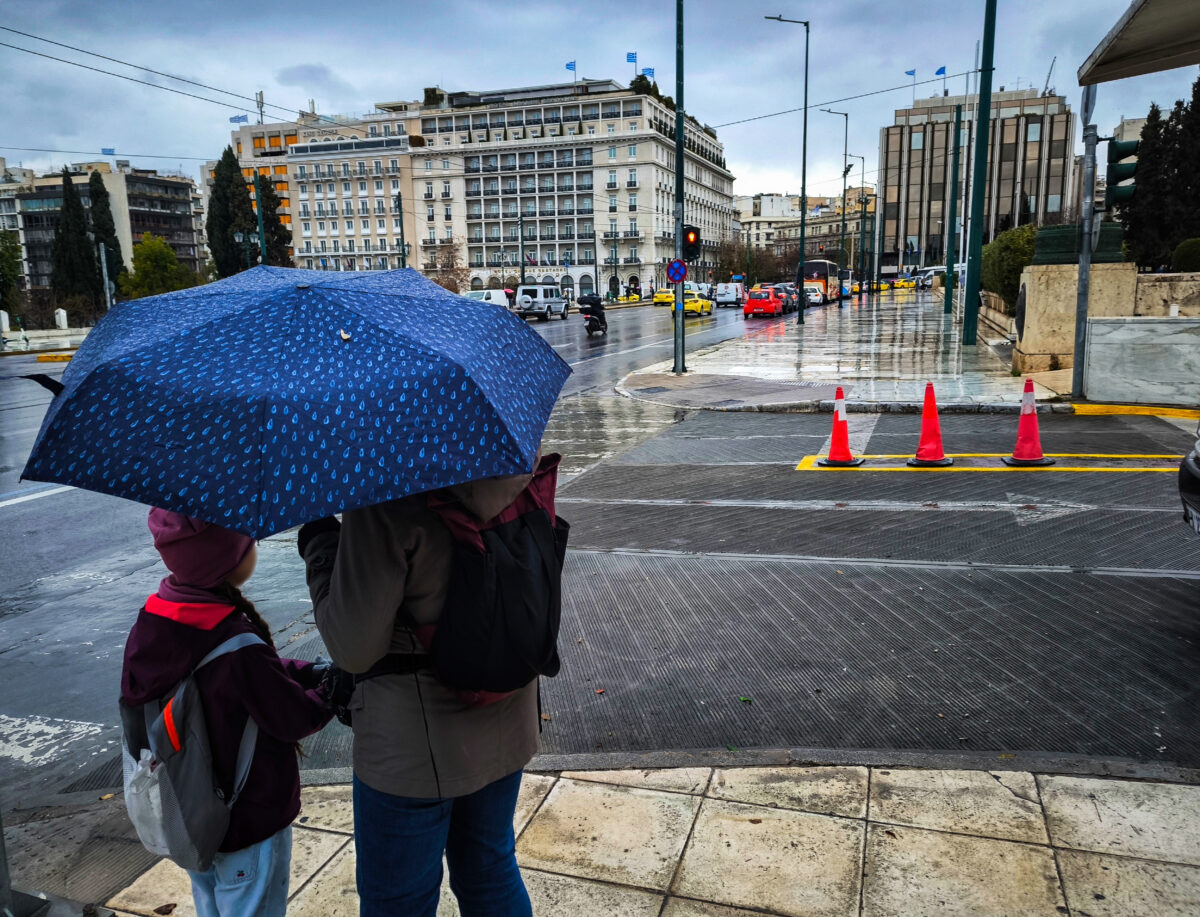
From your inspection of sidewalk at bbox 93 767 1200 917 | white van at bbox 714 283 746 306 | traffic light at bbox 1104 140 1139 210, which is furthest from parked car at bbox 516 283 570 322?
sidewalk at bbox 93 767 1200 917

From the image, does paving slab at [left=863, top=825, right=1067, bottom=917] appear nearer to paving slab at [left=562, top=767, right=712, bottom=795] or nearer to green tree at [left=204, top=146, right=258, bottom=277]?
paving slab at [left=562, top=767, right=712, bottom=795]

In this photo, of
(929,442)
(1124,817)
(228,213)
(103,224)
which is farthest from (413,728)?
(103,224)

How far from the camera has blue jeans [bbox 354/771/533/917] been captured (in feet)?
6.63

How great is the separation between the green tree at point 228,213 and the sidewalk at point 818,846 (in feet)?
272

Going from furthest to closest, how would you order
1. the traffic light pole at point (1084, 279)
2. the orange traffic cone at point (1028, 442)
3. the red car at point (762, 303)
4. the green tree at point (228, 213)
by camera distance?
1. the green tree at point (228, 213)
2. the red car at point (762, 303)
3. the traffic light pole at point (1084, 279)
4. the orange traffic cone at point (1028, 442)

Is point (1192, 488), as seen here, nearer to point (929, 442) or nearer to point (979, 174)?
point (929, 442)

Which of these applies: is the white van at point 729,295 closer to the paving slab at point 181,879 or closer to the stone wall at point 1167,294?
the stone wall at point 1167,294

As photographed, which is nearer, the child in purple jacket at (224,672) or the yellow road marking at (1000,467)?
the child in purple jacket at (224,672)

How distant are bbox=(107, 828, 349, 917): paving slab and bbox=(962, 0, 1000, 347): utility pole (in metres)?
20.5

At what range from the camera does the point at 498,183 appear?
121312 mm

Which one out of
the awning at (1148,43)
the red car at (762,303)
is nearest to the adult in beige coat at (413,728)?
the awning at (1148,43)

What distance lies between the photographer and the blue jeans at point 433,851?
2.02 metres

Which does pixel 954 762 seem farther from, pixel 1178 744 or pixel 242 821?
pixel 242 821

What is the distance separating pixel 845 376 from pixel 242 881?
52.4 ft
